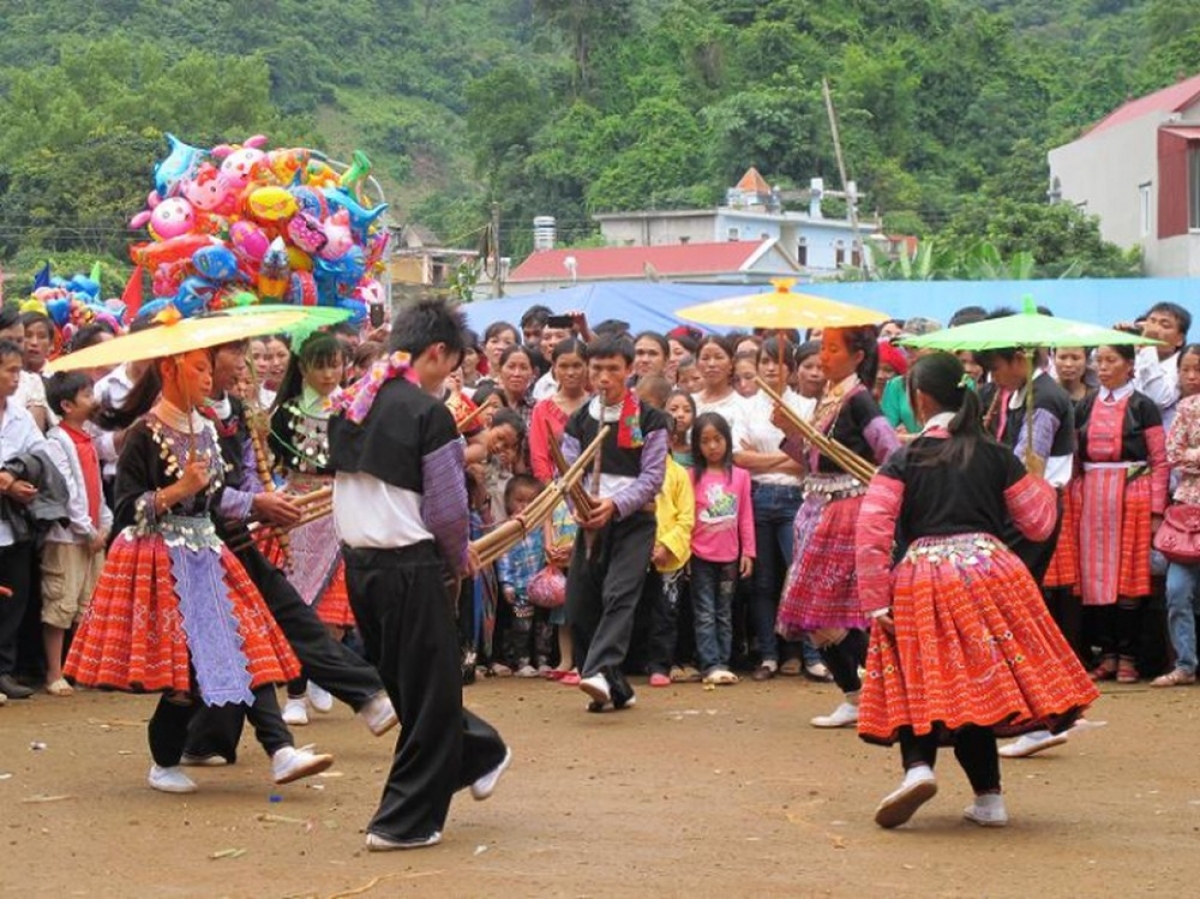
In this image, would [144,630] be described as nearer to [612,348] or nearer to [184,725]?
[184,725]

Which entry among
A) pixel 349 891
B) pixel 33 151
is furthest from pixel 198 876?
pixel 33 151

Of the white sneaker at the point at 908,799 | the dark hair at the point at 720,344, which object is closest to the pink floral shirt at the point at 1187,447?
the dark hair at the point at 720,344

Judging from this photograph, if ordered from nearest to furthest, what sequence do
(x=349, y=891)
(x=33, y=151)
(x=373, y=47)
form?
(x=349, y=891), (x=33, y=151), (x=373, y=47)

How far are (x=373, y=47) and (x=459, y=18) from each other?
324 inches

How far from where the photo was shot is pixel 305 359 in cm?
941

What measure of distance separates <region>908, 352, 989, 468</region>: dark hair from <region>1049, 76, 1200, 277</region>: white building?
3922 cm

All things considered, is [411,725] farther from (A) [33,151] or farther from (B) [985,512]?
(A) [33,151]

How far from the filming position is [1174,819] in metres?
7.48

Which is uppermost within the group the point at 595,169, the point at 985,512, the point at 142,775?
the point at 595,169

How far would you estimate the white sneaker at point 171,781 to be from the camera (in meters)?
8.03

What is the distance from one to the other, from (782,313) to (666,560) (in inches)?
86.8

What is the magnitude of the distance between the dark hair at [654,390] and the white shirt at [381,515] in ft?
14.7

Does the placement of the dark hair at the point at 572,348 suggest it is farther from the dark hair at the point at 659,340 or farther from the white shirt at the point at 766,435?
the white shirt at the point at 766,435

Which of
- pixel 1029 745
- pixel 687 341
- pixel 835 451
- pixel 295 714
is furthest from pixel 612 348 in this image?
pixel 687 341
